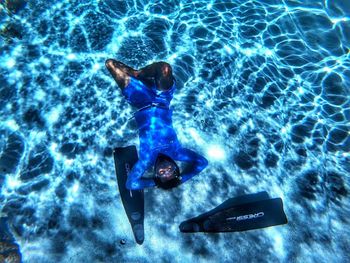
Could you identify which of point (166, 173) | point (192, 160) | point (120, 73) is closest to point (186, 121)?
point (192, 160)

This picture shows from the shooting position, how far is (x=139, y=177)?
4938 mm

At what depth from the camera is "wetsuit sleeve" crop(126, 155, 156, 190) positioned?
4.90 meters

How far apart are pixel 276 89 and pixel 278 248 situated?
362 centimetres

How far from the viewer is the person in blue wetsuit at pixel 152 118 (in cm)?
499

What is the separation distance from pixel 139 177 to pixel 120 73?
2.27 m

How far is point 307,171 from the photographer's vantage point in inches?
225

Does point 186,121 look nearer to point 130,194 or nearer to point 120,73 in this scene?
point 120,73

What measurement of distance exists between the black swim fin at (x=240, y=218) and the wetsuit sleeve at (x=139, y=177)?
100 cm

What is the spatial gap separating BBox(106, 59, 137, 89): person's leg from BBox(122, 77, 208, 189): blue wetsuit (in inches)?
5.1

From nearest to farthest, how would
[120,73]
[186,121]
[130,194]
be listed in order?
1. [130,194]
2. [120,73]
3. [186,121]

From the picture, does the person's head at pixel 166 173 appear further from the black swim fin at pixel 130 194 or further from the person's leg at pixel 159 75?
the person's leg at pixel 159 75

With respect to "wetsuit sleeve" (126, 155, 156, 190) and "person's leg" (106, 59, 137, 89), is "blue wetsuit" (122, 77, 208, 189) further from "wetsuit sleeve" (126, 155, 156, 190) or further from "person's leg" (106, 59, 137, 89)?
"person's leg" (106, 59, 137, 89)

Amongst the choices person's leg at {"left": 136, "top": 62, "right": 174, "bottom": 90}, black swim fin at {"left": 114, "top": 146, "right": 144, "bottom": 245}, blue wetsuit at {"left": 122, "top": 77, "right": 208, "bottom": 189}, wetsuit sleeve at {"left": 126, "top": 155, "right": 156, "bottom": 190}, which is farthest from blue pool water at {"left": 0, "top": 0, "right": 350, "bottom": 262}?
person's leg at {"left": 136, "top": 62, "right": 174, "bottom": 90}

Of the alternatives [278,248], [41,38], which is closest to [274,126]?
[278,248]
